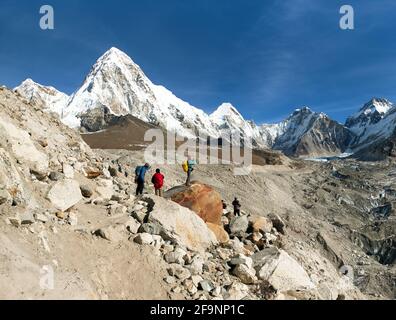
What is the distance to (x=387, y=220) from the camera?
54906 millimetres

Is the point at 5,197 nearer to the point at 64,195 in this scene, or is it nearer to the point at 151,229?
the point at 64,195

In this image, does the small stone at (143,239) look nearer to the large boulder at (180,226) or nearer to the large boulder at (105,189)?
the large boulder at (180,226)

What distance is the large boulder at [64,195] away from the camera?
42.6 ft

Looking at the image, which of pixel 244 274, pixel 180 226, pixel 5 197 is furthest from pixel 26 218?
pixel 244 274

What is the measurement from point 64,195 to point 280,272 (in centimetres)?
685

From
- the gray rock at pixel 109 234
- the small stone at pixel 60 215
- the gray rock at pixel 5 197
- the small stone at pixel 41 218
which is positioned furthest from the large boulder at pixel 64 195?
the gray rock at pixel 5 197

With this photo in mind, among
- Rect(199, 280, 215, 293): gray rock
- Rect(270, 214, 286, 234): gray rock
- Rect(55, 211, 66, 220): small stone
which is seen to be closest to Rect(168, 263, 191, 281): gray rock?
Rect(199, 280, 215, 293): gray rock

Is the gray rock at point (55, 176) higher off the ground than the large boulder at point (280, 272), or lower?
higher

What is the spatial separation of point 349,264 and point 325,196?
26.6 m

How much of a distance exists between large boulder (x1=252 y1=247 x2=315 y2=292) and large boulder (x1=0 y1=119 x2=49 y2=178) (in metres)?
7.29

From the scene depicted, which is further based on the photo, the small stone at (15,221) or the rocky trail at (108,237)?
the small stone at (15,221)

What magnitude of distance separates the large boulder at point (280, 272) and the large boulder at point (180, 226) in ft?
5.91
